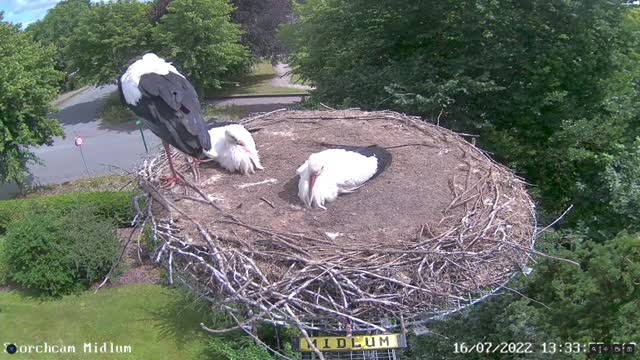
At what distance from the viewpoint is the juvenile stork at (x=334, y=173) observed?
4.40 meters

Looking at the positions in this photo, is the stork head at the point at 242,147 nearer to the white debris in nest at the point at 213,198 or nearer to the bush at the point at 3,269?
the white debris in nest at the point at 213,198

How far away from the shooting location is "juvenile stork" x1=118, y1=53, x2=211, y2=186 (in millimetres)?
4574

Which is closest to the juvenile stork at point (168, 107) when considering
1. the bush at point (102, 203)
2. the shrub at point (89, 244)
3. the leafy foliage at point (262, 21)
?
the shrub at point (89, 244)

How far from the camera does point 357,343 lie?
323 cm

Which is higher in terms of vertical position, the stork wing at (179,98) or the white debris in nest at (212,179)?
the stork wing at (179,98)

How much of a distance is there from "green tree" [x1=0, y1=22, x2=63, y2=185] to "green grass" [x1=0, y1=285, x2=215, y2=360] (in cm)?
597

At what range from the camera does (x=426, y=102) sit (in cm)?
711

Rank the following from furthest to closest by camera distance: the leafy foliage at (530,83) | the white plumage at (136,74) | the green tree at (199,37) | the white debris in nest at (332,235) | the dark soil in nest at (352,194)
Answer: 1. the green tree at (199,37)
2. the leafy foliage at (530,83)
3. the white plumage at (136,74)
4. the dark soil in nest at (352,194)
5. the white debris in nest at (332,235)

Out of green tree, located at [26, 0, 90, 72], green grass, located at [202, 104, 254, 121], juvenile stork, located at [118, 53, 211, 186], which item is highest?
green tree, located at [26, 0, 90, 72]

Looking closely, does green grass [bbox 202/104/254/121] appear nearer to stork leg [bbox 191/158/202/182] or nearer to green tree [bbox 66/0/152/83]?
green tree [bbox 66/0/152/83]

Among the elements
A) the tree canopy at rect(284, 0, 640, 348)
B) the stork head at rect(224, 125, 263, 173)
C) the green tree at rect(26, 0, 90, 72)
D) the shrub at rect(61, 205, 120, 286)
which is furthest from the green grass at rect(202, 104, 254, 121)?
the stork head at rect(224, 125, 263, 173)

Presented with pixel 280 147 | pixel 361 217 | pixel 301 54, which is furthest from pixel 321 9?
pixel 361 217

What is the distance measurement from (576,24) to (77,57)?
70.3ft
